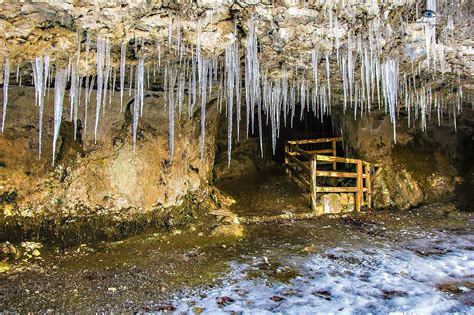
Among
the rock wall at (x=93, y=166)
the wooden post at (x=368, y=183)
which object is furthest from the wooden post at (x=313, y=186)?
the rock wall at (x=93, y=166)

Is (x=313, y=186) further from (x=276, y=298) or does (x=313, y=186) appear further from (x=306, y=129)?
(x=306, y=129)

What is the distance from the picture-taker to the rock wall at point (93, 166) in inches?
281

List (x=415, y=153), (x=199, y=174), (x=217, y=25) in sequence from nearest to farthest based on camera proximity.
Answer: (x=217, y=25) < (x=199, y=174) < (x=415, y=153)

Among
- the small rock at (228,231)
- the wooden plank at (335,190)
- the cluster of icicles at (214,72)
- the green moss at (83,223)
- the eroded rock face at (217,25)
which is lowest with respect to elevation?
the small rock at (228,231)

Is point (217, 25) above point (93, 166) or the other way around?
above

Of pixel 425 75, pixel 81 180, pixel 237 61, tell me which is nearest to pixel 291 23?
pixel 237 61

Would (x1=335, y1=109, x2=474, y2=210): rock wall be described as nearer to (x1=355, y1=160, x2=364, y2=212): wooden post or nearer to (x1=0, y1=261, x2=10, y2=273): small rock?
(x1=355, y1=160, x2=364, y2=212): wooden post

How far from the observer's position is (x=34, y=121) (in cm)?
739

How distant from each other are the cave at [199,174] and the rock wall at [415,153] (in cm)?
34

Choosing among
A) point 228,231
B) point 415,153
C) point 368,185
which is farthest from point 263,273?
point 415,153

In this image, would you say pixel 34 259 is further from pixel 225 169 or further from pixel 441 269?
pixel 225 169

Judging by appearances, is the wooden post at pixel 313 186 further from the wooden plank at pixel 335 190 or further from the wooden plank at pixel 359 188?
the wooden plank at pixel 359 188

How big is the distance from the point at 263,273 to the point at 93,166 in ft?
15.4

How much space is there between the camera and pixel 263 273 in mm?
5457
